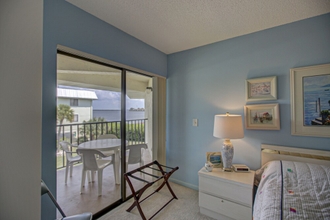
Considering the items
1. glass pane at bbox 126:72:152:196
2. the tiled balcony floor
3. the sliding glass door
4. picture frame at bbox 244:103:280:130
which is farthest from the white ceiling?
the tiled balcony floor

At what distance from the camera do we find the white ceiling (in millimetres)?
1510

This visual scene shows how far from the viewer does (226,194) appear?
1.73 meters

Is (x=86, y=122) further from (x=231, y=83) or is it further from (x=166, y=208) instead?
(x=231, y=83)

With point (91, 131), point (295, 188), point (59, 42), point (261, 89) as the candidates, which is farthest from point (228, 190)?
point (59, 42)

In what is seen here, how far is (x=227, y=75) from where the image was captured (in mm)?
2242

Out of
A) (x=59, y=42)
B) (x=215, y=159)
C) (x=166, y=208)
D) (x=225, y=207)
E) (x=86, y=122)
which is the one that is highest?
(x=59, y=42)

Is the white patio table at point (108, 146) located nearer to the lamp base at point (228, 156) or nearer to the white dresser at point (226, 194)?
the white dresser at point (226, 194)

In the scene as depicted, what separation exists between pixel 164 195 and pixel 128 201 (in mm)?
554

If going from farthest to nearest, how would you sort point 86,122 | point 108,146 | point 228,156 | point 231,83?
point 231,83, point 108,146, point 228,156, point 86,122

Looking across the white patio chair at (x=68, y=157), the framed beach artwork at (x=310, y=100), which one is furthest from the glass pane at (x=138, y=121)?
the framed beach artwork at (x=310, y=100)

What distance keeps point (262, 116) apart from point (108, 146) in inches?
83.6

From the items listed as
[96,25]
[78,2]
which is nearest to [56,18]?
[78,2]

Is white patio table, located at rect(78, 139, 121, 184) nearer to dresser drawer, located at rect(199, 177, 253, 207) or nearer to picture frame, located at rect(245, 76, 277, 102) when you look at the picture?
dresser drawer, located at rect(199, 177, 253, 207)

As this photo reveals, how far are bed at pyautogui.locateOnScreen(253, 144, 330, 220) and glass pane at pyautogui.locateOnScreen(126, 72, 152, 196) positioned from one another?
5.47 ft
